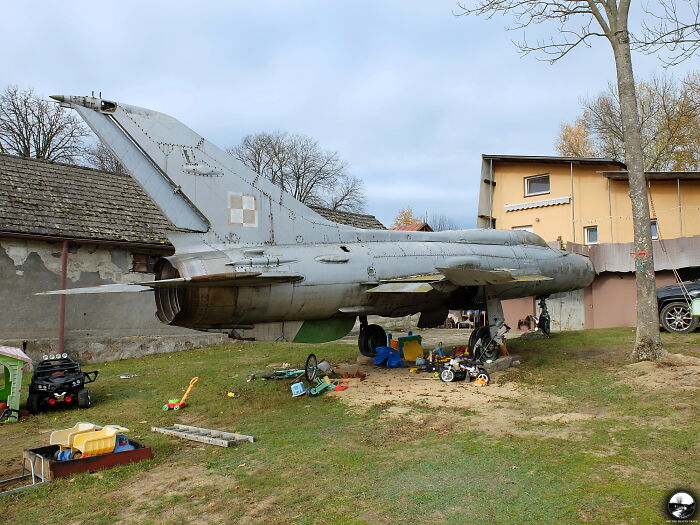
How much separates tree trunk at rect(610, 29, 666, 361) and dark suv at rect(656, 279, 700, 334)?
11.9ft

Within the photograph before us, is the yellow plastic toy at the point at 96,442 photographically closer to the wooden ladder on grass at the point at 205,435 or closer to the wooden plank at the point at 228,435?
the wooden ladder on grass at the point at 205,435

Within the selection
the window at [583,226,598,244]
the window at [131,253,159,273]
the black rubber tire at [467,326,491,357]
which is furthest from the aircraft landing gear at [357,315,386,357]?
the window at [583,226,598,244]

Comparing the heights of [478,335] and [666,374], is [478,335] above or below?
above

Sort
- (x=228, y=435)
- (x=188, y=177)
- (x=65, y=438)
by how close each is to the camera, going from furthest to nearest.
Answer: (x=188, y=177) → (x=228, y=435) → (x=65, y=438)

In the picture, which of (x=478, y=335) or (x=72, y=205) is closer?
(x=478, y=335)

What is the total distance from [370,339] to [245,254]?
550 centimetres

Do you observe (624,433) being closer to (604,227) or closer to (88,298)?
(88,298)

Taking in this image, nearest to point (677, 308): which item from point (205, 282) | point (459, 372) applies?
point (459, 372)

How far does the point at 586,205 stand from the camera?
20969mm

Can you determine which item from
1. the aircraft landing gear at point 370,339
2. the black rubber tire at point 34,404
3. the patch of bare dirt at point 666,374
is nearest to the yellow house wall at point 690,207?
the patch of bare dirt at point 666,374

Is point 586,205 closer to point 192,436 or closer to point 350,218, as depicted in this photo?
point 350,218

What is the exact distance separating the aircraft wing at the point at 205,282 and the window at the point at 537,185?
57.5 ft

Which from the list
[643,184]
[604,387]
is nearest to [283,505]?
[604,387]

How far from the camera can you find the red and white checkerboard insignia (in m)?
8.63
